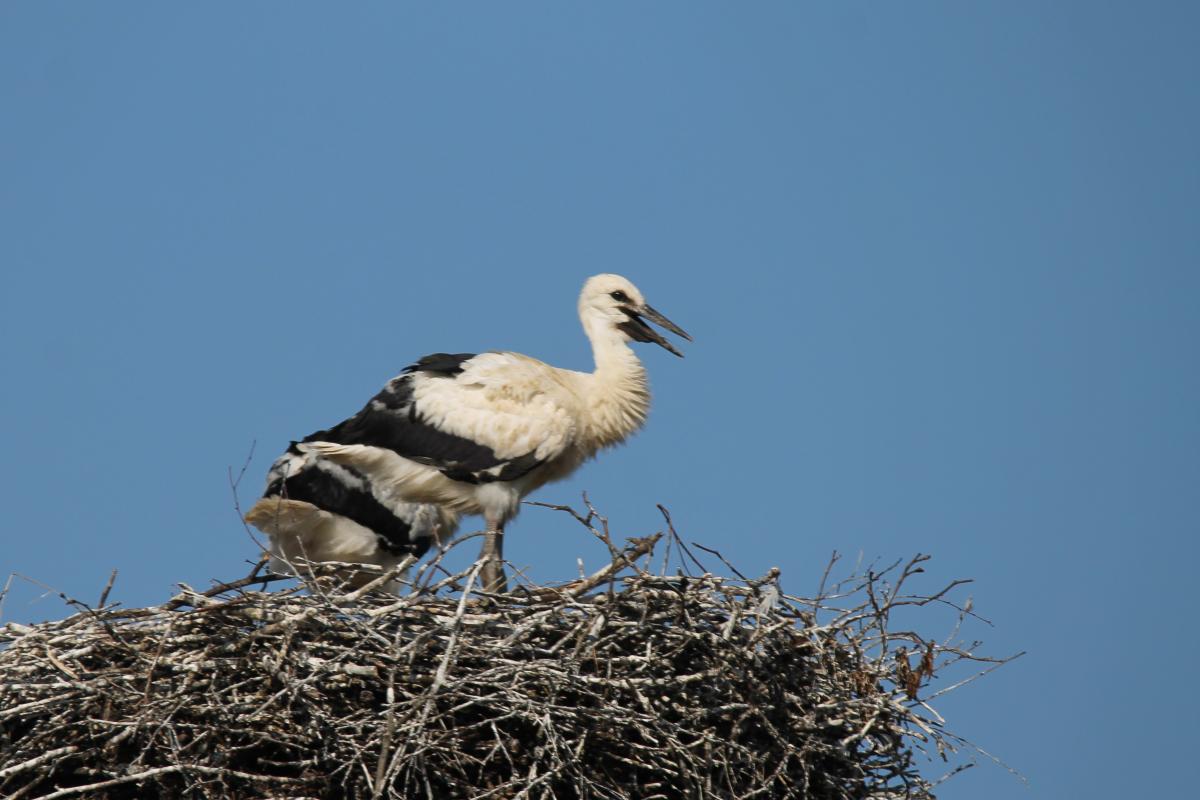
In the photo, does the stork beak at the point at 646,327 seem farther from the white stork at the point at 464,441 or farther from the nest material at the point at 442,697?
the nest material at the point at 442,697

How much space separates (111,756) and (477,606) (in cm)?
132

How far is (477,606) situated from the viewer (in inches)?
257

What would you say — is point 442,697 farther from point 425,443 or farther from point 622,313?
point 622,313

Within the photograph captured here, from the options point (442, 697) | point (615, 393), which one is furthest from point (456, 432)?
point (442, 697)

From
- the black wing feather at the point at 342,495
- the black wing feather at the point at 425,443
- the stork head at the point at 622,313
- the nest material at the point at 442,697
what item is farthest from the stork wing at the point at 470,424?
the nest material at the point at 442,697

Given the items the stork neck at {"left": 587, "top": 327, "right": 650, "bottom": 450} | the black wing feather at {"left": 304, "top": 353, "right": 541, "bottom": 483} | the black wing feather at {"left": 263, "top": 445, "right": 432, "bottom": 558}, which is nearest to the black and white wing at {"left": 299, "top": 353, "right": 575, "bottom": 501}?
the black wing feather at {"left": 304, "top": 353, "right": 541, "bottom": 483}

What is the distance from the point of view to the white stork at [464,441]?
8.44 meters

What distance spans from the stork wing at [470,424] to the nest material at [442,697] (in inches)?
78.2

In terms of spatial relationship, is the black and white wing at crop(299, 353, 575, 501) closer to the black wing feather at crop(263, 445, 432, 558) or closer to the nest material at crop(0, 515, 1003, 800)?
the black wing feather at crop(263, 445, 432, 558)

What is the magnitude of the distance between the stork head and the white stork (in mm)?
332

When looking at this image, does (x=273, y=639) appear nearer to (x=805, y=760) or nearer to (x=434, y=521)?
(x=805, y=760)

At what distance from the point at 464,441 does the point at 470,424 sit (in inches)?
3.2

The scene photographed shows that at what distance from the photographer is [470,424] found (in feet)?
27.7

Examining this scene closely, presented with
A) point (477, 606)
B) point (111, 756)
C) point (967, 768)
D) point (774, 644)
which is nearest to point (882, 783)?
point (967, 768)
